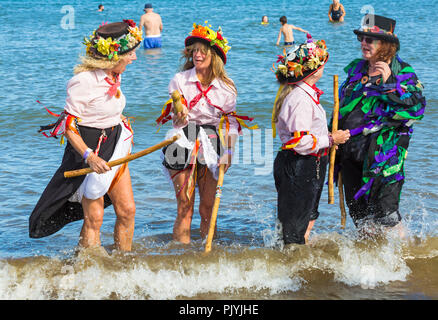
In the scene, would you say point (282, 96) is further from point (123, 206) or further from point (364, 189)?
point (123, 206)

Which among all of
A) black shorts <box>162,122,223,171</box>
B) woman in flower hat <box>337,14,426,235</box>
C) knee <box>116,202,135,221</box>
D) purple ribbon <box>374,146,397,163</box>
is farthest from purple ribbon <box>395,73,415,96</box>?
knee <box>116,202,135,221</box>

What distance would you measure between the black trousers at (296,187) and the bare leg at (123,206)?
1.24 meters

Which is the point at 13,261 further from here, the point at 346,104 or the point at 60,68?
the point at 60,68

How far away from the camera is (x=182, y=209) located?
237 inches

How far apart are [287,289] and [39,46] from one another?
1812 cm

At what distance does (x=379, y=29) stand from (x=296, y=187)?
4.85 feet

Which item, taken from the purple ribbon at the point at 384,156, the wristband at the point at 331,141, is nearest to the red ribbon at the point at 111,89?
the wristband at the point at 331,141

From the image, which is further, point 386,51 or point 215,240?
point 215,240

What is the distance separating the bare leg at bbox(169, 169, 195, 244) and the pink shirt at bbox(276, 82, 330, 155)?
112cm

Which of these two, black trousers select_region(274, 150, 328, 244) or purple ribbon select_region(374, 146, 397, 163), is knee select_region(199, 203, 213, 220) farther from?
purple ribbon select_region(374, 146, 397, 163)

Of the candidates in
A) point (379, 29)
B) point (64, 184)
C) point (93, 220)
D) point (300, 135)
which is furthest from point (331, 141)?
point (64, 184)

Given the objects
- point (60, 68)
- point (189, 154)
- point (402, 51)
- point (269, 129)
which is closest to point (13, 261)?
point (189, 154)

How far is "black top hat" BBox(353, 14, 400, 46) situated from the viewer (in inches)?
211
